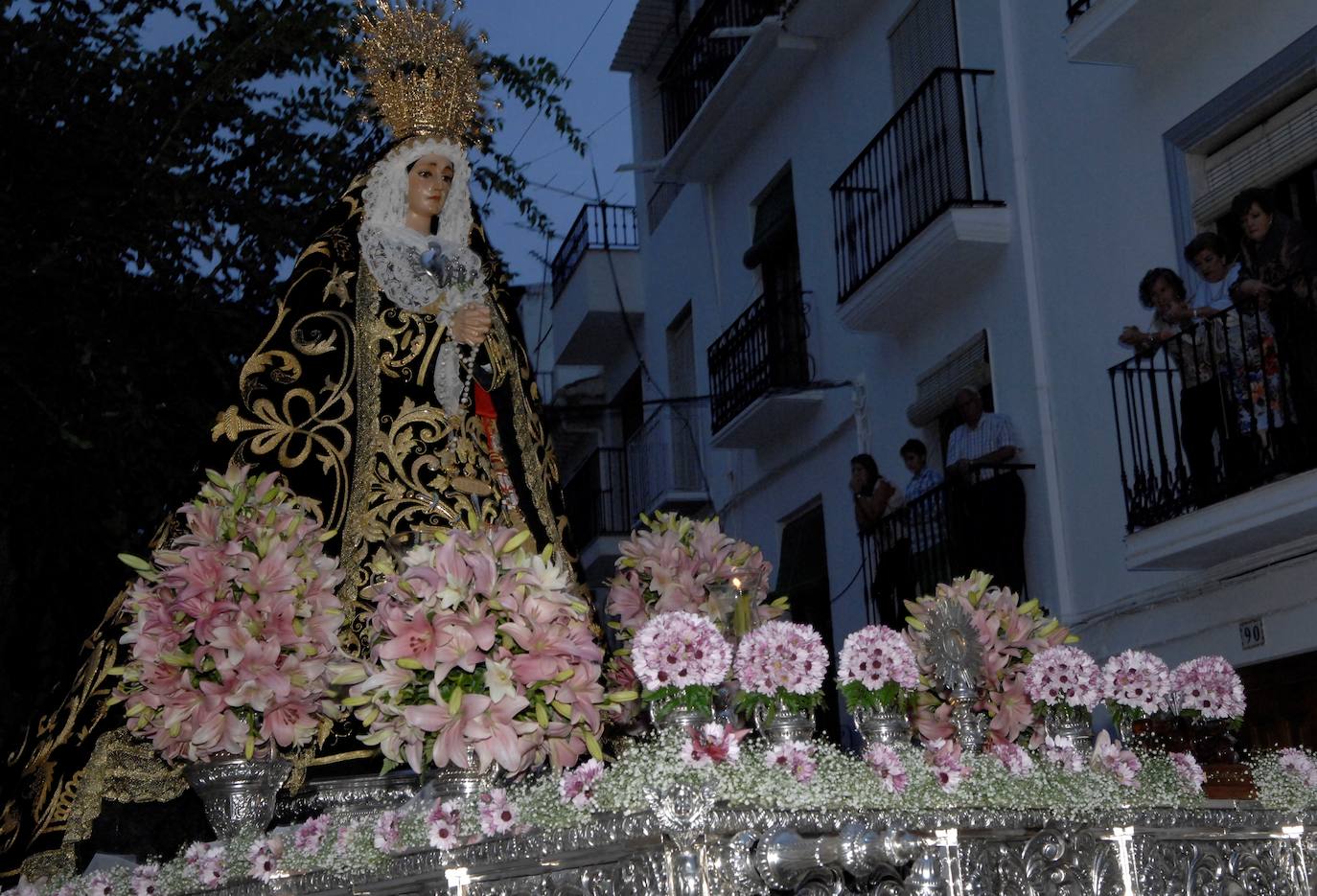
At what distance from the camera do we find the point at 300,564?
3701 mm

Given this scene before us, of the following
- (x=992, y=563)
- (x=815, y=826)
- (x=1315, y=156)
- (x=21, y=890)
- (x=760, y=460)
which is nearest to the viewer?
(x=815, y=826)

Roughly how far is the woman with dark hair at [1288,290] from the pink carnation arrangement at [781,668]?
13.0 feet

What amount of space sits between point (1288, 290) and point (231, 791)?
4.73 m

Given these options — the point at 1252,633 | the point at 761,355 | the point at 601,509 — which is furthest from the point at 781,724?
the point at 601,509

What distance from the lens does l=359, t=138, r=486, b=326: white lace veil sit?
5.00 m

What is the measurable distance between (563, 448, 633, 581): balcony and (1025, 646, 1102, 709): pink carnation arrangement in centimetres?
1104

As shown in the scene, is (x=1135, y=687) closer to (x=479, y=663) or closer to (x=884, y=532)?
(x=479, y=663)

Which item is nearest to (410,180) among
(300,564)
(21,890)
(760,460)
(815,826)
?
(300,564)

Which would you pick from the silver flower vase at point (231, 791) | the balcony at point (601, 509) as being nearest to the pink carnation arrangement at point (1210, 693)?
the silver flower vase at point (231, 791)

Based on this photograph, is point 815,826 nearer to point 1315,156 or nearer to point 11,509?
point 11,509

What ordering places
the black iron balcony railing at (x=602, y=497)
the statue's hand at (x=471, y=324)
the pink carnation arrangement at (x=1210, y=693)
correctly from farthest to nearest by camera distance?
the black iron balcony railing at (x=602, y=497) → the statue's hand at (x=471, y=324) → the pink carnation arrangement at (x=1210, y=693)

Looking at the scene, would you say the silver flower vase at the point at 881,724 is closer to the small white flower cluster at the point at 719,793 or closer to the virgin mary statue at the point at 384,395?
the small white flower cluster at the point at 719,793

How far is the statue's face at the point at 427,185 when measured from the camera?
5.07 metres

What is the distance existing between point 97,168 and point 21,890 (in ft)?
12.1
